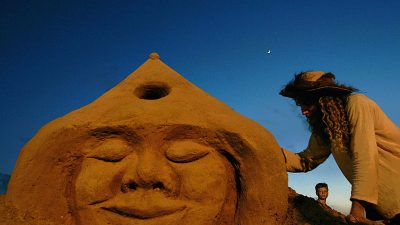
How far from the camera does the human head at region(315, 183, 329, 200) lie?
5.96 m

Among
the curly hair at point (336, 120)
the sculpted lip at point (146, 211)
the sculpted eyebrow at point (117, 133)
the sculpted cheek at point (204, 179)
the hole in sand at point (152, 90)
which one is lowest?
the sculpted lip at point (146, 211)

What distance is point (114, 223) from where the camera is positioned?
9.55 ft

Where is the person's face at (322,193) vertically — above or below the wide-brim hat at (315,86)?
below

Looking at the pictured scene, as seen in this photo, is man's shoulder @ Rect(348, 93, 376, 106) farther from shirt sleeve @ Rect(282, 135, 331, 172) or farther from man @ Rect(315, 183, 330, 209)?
man @ Rect(315, 183, 330, 209)

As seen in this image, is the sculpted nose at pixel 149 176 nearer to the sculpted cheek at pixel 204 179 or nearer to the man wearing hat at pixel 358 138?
the sculpted cheek at pixel 204 179

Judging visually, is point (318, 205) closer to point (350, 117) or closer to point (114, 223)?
Answer: point (350, 117)

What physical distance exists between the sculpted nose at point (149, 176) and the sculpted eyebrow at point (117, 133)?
166 mm

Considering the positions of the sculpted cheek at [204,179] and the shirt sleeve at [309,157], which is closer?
the sculpted cheek at [204,179]

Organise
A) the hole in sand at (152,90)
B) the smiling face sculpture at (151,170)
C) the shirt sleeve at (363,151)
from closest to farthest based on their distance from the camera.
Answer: the shirt sleeve at (363,151) < the smiling face sculpture at (151,170) < the hole in sand at (152,90)

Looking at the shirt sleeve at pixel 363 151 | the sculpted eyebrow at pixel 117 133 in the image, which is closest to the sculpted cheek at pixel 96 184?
the sculpted eyebrow at pixel 117 133

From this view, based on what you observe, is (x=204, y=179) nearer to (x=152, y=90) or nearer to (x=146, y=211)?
(x=146, y=211)

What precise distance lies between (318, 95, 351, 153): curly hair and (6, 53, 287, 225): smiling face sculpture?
20.3 inches

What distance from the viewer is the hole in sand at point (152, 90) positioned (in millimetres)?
3602

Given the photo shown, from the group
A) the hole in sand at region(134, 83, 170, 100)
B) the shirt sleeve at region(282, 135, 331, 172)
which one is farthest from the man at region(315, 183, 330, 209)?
the hole in sand at region(134, 83, 170, 100)
